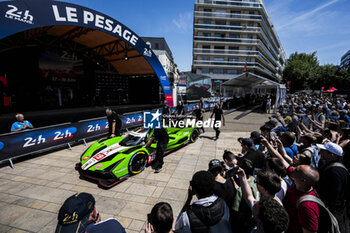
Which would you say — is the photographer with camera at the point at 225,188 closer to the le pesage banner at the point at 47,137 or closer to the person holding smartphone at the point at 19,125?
the le pesage banner at the point at 47,137

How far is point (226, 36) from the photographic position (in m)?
44.9

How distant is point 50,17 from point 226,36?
151 ft

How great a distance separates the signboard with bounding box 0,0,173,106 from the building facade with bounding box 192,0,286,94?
118ft

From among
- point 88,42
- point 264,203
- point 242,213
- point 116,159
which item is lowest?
point 116,159

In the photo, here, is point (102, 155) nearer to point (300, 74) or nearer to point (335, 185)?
point (335, 185)

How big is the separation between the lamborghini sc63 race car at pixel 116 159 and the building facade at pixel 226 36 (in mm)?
40402

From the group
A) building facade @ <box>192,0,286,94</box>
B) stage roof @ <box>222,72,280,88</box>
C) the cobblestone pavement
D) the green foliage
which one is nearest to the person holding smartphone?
the cobblestone pavement

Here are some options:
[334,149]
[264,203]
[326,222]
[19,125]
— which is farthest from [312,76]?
[19,125]

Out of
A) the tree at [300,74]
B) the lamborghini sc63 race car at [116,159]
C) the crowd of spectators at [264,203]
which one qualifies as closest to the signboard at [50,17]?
the lamborghini sc63 race car at [116,159]

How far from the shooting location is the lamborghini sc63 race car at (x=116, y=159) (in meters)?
4.25

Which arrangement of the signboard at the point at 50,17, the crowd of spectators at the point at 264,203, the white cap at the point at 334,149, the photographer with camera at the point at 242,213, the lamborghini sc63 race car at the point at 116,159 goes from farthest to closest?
1. the signboard at the point at 50,17
2. the lamborghini sc63 race car at the point at 116,159
3. the white cap at the point at 334,149
4. the photographer with camera at the point at 242,213
5. the crowd of spectators at the point at 264,203

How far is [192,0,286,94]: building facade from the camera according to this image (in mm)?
43531

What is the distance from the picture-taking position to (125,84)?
21.9 metres

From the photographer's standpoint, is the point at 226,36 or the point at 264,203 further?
the point at 226,36
